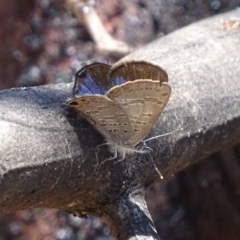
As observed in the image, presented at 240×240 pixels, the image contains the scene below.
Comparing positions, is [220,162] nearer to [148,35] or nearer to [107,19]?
[148,35]

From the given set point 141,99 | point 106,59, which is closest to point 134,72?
point 141,99

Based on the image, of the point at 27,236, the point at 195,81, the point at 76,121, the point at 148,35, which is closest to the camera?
the point at 76,121

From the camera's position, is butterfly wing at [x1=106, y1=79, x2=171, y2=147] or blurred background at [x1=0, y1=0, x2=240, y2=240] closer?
butterfly wing at [x1=106, y1=79, x2=171, y2=147]

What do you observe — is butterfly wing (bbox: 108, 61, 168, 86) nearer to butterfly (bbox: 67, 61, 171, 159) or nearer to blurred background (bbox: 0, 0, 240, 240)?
butterfly (bbox: 67, 61, 171, 159)

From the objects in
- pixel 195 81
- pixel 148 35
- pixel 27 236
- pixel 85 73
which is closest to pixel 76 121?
pixel 85 73

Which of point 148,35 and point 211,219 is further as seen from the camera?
point 148,35

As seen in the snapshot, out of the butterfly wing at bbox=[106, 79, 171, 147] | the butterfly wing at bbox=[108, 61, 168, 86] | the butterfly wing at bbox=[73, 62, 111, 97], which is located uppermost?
the butterfly wing at bbox=[73, 62, 111, 97]

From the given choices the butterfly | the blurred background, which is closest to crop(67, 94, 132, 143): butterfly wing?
the butterfly

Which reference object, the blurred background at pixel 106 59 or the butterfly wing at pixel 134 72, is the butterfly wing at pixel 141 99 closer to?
the butterfly wing at pixel 134 72
